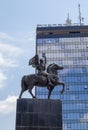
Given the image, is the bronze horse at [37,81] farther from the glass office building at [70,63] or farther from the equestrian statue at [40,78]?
the glass office building at [70,63]

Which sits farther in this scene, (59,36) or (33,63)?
(59,36)

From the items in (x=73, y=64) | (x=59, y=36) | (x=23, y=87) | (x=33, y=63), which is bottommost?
(x=23, y=87)

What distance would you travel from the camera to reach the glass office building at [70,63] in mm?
93250

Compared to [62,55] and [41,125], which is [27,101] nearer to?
[41,125]

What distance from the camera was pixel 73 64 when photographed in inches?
3927

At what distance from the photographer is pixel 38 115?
86.5 feet

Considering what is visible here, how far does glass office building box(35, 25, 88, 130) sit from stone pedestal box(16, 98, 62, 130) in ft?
218

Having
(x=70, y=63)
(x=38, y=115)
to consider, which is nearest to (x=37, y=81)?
(x=38, y=115)

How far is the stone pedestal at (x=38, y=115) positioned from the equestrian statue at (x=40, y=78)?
846mm

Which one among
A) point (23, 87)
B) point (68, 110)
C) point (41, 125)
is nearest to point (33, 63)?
point (23, 87)

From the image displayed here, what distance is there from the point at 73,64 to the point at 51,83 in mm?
72728

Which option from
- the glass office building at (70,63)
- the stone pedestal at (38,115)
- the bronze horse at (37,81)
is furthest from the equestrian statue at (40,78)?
the glass office building at (70,63)

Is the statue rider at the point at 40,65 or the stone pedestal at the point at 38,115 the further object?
the statue rider at the point at 40,65

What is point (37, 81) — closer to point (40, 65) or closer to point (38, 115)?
point (40, 65)
